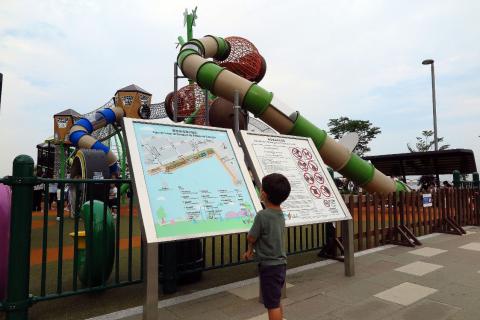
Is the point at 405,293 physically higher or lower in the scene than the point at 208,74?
lower

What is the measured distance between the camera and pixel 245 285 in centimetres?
444

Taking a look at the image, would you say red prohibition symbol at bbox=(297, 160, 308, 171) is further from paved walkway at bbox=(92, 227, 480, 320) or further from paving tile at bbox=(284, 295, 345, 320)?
paving tile at bbox=(284, 295, 345, 320)

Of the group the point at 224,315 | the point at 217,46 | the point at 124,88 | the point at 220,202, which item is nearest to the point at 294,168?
the point at 220,202

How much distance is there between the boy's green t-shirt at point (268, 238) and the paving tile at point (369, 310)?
1268mm

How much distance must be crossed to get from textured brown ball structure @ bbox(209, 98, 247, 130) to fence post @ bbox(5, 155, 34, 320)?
20.2 feet

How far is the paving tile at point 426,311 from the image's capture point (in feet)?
11.2

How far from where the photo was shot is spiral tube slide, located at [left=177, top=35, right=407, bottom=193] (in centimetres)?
882

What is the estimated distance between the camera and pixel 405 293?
4129 millimetres

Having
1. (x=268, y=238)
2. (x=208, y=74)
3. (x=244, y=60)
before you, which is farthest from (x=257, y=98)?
(x=268, y=238)

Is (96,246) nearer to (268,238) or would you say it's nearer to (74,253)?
(74,253)

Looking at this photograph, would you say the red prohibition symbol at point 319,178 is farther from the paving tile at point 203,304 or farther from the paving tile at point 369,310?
the paving tile at point 203,304

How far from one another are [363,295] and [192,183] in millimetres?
2498

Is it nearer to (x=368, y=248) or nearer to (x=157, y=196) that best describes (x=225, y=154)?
(x=157, y=196)

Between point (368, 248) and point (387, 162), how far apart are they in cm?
1222
